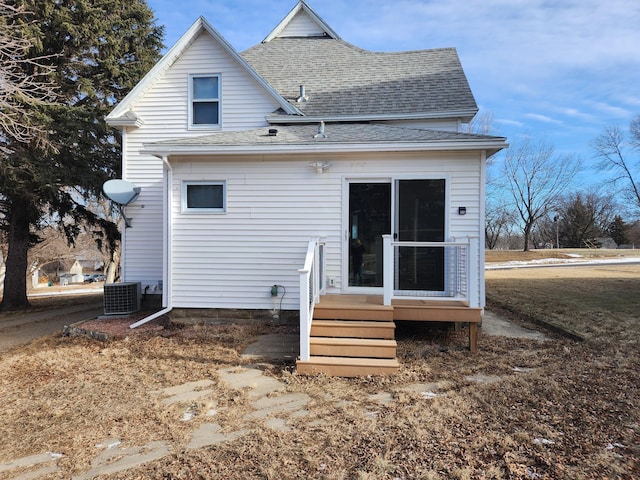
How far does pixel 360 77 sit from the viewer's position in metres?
9.82

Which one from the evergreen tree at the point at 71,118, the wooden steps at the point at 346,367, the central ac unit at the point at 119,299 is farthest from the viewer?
the evergreen tree at the point at 71,118

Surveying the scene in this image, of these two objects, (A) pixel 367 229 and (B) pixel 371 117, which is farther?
(B) pixel 371 117

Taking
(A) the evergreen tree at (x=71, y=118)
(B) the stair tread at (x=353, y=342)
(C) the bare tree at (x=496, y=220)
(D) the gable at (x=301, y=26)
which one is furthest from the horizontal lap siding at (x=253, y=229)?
(C) the bare tree at (x=496, y=220)

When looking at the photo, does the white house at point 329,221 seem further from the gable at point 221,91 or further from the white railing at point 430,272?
the gable at point 221,91

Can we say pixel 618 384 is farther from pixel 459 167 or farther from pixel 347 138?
pixel 347 138

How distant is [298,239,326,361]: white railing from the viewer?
4.62m

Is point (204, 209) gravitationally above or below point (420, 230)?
above

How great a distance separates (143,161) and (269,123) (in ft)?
10.7

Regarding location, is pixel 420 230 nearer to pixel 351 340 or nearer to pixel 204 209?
pixel 351 340

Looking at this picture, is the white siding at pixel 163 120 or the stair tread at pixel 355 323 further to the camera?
the white siding at pixel 163 120

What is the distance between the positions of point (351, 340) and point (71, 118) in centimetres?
1006

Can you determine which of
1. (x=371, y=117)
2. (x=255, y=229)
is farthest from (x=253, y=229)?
(x=371, y=117)

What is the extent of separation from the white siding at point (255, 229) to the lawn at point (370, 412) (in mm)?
1025

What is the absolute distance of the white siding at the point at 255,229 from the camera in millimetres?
6684
